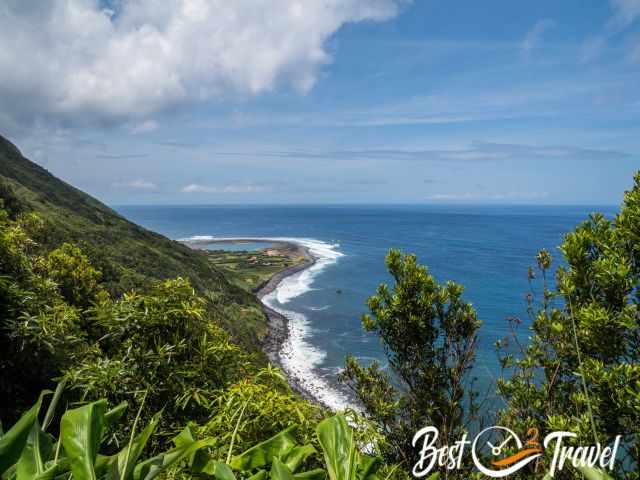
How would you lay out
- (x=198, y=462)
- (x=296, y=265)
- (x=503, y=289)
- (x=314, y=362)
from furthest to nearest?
(x=296, y=265) → (x=503, y=289) → (x=314, y=362) → (x=198, y=462)

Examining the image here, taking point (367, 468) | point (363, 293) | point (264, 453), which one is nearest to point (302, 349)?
point (363, 293)

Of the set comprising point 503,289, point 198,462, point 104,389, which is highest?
point 198,462

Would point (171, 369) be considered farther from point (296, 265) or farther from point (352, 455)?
point (296, 265)

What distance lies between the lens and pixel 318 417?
13.8 feet

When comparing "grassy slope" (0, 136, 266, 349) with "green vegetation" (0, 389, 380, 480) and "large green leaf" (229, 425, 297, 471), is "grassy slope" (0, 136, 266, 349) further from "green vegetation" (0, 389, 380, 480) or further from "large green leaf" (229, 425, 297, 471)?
"green vegetation" (0, 389, 380, 480)

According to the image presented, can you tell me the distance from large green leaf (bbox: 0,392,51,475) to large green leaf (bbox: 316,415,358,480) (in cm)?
104

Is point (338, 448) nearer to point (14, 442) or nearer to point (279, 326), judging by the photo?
point (14, 442)

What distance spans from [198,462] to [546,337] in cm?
549

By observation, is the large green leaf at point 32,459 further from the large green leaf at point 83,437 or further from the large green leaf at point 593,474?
the large green leaf at point 593,474

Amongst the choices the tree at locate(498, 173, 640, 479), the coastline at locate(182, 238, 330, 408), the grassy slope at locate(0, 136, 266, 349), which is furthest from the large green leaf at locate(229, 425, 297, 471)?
the grassy slope at locate(0, 136, 266, 349)

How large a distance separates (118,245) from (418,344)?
34.5m

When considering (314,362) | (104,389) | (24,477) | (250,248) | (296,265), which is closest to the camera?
(24,477)

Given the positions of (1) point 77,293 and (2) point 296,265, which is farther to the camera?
(2) point 296,265

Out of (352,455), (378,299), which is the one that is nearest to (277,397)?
(352,455)
